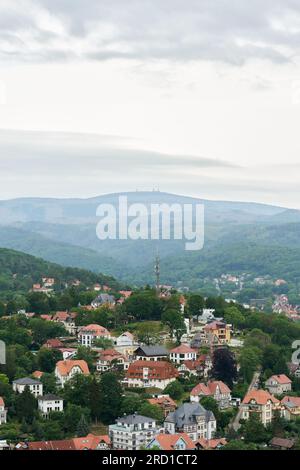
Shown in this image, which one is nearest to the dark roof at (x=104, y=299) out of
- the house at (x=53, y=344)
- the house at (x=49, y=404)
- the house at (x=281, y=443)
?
the house at (x=53, y=344)

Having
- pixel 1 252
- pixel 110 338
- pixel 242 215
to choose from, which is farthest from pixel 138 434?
pixel 242 215

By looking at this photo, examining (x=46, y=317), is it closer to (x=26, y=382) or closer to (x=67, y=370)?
(x=67, y=370)

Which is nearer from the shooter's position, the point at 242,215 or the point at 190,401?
the point at 190,401

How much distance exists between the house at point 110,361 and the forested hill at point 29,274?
19345 millimetres

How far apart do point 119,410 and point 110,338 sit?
6048 millimetres

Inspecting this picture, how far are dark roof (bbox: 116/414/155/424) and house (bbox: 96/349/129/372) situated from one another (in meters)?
4.92

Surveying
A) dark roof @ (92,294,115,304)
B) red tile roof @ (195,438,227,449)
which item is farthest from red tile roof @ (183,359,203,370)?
dark roof @ (92,294,115,304)

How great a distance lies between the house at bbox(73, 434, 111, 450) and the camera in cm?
1767

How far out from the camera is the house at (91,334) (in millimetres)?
26719

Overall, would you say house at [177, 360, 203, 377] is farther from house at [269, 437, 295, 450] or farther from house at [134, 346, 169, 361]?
house at [269, 437, 295, 450]

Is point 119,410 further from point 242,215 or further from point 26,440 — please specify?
point 242,215

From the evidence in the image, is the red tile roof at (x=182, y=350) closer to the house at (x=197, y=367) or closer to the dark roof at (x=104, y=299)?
the house at (x=197, y=367)

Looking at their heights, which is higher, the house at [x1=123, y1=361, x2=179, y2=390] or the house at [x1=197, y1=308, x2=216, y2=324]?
the house at [x1=197, y1=308, x2=216, y2=324]
